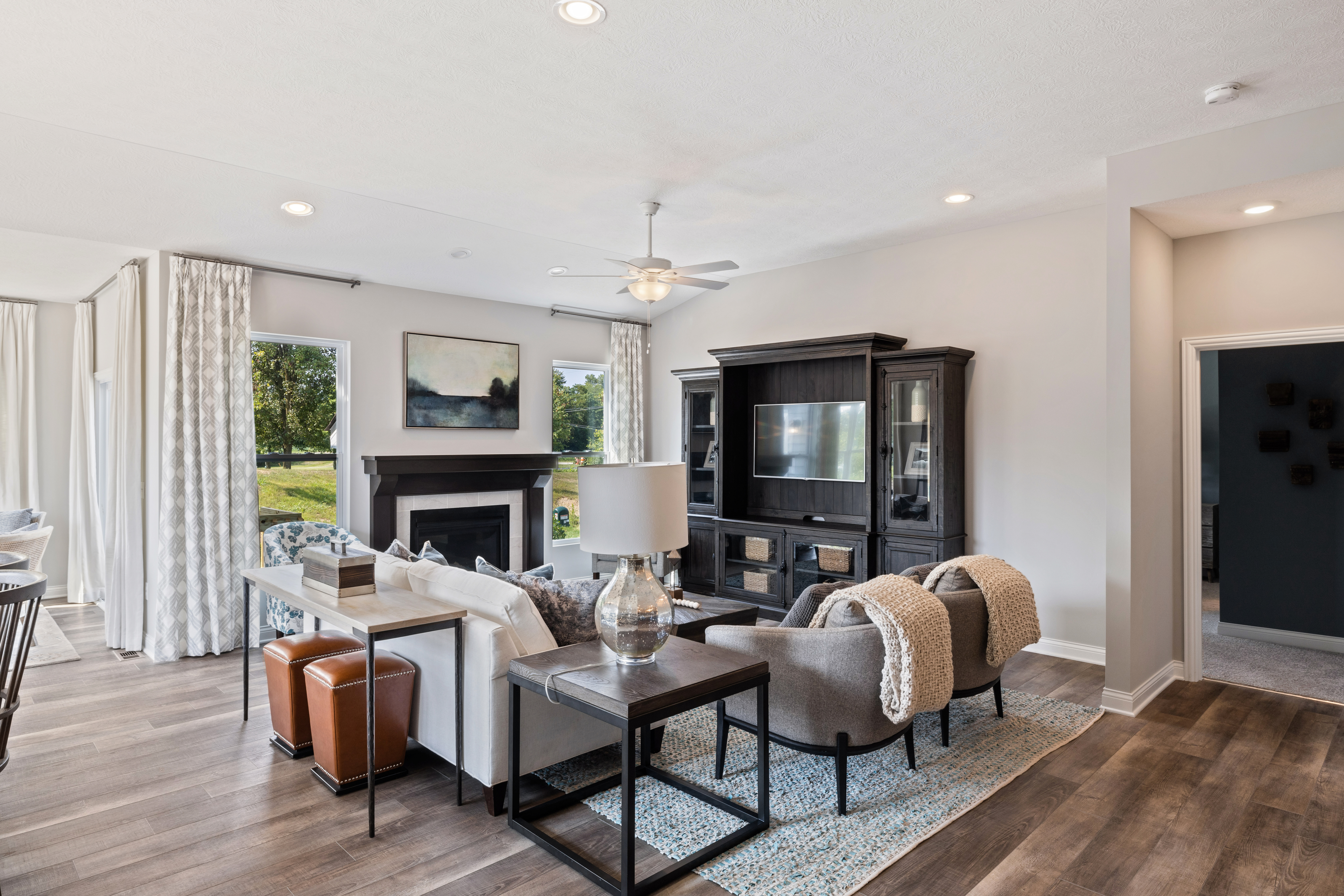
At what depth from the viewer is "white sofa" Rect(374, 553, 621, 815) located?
9.00ft

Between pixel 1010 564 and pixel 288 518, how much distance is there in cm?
496

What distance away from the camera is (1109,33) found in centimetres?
271

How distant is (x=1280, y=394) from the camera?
16.5 feet

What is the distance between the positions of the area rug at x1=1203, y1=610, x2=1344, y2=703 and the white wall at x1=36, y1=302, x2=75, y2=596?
28.4 ft

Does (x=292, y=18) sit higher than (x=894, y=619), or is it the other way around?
(x=292, y=18)

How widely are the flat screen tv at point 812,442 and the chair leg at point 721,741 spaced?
2826 millimetres

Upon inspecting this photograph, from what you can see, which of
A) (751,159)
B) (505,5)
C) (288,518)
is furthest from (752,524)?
(505,5)

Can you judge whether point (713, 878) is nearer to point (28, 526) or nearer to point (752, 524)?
point (752, 524)

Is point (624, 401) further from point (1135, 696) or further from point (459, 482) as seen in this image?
point (1135, 696)

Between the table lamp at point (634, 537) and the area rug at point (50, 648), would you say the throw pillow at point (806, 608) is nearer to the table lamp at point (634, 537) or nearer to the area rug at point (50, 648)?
the table lamp at point (634, 537)

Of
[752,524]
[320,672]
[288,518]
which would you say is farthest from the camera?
[752,524]

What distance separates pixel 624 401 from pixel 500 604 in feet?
14.9

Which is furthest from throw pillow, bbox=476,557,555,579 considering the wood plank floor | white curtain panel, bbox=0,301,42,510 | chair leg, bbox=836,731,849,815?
white curtain panel, bbox=0,301,42,510

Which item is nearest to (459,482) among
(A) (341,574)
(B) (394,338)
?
(B) (394,338)
